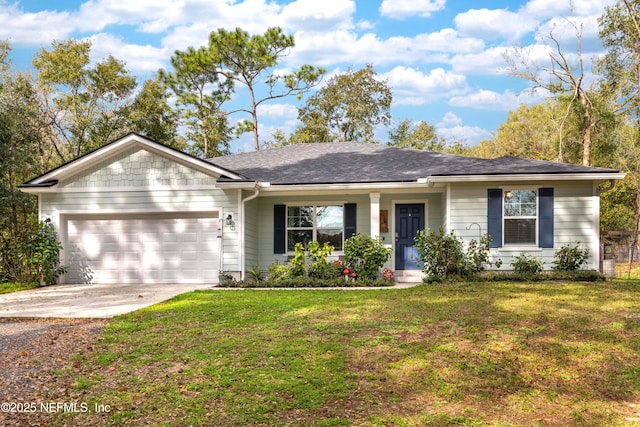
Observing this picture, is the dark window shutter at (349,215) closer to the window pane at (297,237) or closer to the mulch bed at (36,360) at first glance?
the window pane at (297,237)

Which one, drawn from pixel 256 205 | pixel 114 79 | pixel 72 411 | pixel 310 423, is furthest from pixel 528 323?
pixel 114 79

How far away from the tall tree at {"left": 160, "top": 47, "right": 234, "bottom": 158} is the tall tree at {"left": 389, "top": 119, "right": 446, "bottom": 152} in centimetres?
1180

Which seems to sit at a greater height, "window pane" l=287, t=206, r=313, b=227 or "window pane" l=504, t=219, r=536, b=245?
"window pane" l=287, t=206, r=313, b=227

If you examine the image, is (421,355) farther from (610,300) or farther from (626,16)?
(626,16)

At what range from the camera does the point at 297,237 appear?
46.7ft

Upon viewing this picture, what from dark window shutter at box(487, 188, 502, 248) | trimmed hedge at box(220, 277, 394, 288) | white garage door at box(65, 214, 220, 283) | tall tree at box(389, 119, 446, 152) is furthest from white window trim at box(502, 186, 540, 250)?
tall tree at box(389, 119, 446, 152)

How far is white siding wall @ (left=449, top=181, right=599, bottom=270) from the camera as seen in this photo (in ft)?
39.9

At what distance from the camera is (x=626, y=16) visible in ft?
75.3

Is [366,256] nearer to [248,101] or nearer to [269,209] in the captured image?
[269,209]

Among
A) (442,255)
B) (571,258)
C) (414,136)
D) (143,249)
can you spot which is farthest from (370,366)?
(414,136)

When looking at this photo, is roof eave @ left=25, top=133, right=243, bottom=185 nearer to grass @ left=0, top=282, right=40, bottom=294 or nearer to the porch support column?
grass @ left=0, top=282, right=40, bottom=294

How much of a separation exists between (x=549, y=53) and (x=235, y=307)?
70.6 ft

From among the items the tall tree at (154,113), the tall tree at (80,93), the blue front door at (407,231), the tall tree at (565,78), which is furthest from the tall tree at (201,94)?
the blue front door at (407,231)

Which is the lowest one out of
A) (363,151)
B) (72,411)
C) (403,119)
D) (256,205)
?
(72,411)
